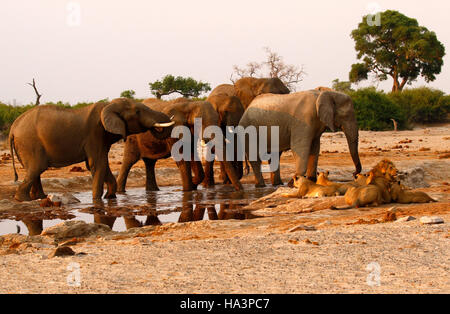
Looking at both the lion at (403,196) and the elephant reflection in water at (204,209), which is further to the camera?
the elephant reflection in water at (204,209)

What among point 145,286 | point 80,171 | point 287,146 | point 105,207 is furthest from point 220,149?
point 145,286

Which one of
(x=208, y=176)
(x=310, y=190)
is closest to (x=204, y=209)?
(x=310, y=190)

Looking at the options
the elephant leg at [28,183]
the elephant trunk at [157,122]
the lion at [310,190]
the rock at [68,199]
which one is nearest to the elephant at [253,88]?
the elephant trunk at [157,122]

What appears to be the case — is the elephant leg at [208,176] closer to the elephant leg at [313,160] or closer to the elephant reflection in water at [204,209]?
the elephant reflection in water at [204,209]

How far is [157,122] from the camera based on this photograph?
1398cm

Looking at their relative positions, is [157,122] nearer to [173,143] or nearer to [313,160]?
[173,143]

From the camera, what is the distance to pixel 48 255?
6.69 metres

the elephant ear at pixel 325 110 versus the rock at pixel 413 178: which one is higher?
the elephant ear at pixel 325 110

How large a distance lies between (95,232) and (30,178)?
4.48 meters

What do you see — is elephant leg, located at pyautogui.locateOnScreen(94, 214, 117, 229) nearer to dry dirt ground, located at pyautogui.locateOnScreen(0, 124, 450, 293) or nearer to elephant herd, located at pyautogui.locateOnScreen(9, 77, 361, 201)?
dry dirt ground, located at pyautogui.locateOnScreen(0, 124, 450, 293)

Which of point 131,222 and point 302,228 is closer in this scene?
point 302,228

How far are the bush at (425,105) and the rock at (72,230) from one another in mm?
32937

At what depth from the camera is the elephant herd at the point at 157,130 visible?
13.1 m

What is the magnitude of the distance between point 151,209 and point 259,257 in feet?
19.3
